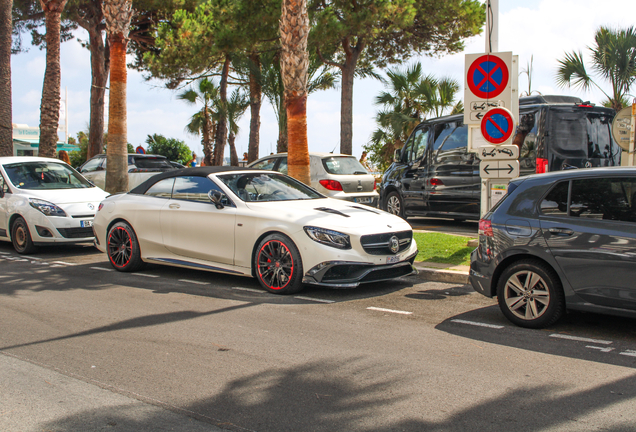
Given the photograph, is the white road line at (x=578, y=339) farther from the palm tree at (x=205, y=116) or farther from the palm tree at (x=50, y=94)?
the palm tree at (x=205, y=116)

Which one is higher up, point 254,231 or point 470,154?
point 470,154

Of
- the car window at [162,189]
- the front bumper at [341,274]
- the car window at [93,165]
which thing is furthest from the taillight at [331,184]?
the car window at [93,165]

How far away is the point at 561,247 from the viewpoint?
546 cm

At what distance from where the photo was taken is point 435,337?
5586mm

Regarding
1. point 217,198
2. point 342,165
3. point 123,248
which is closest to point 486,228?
point 217,198

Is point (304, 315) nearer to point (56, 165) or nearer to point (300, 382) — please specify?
point (300, 382)

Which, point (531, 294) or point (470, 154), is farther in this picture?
point (470, 154)

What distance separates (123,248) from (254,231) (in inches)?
104

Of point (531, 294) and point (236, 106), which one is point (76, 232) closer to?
point (531, 294)

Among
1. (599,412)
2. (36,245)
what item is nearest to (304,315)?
(599,412)

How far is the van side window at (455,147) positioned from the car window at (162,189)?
21.3 ft

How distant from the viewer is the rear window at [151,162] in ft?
66.0

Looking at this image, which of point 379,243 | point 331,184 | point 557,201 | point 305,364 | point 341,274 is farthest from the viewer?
point 331,184

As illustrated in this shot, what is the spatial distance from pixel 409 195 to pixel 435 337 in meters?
8.72
